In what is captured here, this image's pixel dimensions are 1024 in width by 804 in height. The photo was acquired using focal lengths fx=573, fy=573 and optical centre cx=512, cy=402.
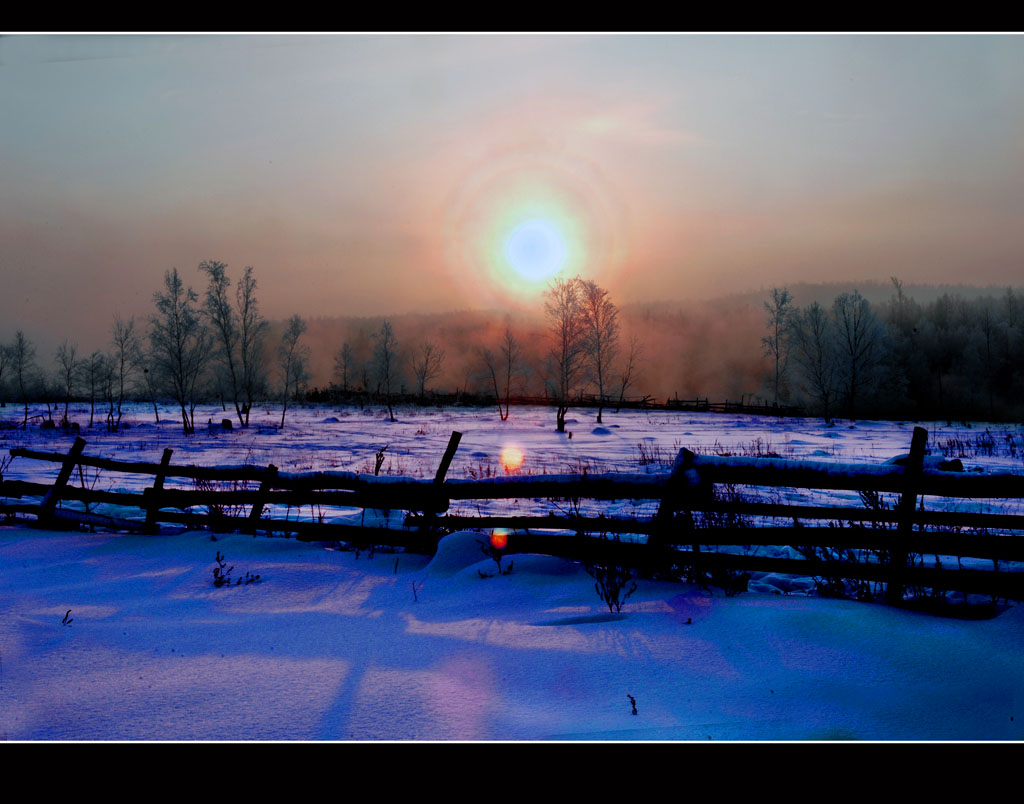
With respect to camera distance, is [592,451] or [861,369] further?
[861,369]

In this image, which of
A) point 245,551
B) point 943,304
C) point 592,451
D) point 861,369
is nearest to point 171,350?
point 592,451

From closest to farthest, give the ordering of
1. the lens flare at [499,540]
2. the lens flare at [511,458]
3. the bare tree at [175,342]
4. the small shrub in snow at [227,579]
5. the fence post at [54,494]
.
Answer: the small shrub in snow at [227,579], the lens flare at [499,540], the fence post at [54,494], the lens flare at [511,458], the bare tree at [175,342]

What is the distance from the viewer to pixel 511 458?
17.7m

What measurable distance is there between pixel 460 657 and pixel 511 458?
14.1 meters

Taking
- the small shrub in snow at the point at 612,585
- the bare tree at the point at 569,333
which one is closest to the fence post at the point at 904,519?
the small shrub in snow at the point at 612,585

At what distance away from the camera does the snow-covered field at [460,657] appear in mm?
2846

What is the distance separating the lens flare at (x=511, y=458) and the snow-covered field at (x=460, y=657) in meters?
9.02

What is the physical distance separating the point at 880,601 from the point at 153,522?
8429mm

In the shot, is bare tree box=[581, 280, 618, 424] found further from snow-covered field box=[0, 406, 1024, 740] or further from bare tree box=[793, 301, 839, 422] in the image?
snow-covered field box=[0, 406, 1024, 740]

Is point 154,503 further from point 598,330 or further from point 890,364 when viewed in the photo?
point 890,364

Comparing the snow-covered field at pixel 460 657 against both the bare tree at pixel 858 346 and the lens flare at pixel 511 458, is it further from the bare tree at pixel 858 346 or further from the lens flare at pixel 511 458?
the bare tree at pixel 858 346

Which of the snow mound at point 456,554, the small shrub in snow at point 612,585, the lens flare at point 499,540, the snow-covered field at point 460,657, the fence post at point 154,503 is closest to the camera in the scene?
the snow-covered field at point 460,657

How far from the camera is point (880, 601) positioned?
4.63 meters
